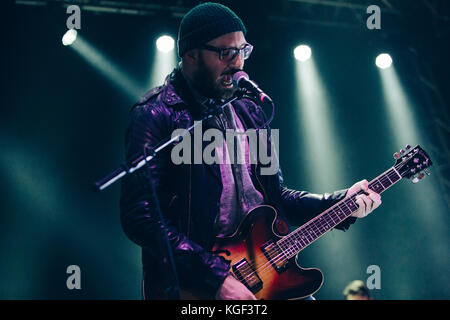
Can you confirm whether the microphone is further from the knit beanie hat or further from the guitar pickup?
the guitar pickup

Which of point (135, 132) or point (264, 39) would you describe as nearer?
point (135, 132)

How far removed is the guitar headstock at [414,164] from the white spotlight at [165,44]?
4.22 metres

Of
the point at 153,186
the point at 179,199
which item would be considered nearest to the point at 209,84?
the point at 179,199

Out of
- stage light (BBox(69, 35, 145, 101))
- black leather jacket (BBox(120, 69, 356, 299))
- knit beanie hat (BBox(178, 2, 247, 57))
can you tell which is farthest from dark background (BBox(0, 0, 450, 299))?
black leather jacket (BBox(120, 69, 356, 299))

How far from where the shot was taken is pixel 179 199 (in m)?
2.33

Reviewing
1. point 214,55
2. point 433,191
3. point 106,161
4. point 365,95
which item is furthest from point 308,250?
point 214,55

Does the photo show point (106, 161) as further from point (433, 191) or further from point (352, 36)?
point (433, 191)

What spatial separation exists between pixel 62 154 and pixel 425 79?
20.2 feet

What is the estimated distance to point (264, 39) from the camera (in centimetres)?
630

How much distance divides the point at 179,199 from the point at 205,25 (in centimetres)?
118

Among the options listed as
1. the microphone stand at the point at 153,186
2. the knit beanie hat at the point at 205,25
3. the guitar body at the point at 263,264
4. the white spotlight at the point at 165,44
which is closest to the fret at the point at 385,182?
the guitar body at the point at 263,264

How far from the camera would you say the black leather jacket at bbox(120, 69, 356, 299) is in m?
2.03

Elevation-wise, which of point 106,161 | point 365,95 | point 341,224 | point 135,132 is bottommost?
point 341,224
